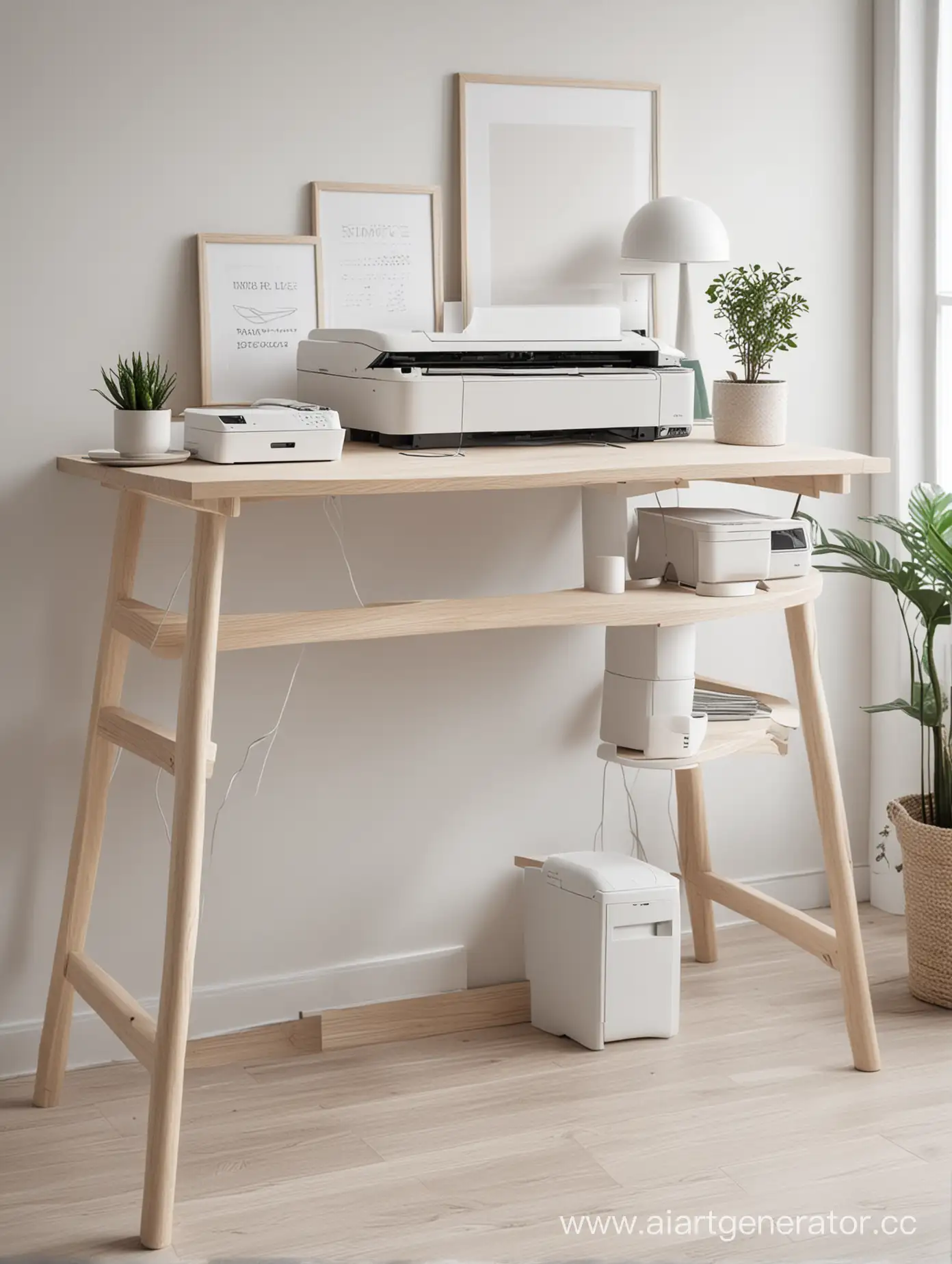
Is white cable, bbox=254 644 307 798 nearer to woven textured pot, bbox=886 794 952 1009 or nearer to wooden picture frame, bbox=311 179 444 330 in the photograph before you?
wooden picture frame, bbox=311 179 444 330

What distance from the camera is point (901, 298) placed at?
3094mm

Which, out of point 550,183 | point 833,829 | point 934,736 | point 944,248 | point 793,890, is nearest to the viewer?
point 833,829

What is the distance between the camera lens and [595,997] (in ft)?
8.50

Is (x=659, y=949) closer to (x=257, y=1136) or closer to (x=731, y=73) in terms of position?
(x=257, y=1136)

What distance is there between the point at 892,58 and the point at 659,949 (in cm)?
182

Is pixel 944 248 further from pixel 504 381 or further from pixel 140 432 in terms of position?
pixel 140 432

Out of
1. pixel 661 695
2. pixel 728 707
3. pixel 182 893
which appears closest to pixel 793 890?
pixel 728 707

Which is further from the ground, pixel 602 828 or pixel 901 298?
pixel 901 298

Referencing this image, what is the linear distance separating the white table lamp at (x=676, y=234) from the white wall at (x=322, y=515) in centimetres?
17

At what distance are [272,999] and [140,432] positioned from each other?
108 cm

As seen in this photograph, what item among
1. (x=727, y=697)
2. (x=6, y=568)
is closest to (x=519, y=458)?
(x=727, y=697)

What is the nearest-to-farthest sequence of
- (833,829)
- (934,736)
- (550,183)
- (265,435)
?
(265,435) < (833,829) < (550,183) < (934,736)

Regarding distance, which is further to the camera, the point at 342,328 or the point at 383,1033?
the point at 383,1033

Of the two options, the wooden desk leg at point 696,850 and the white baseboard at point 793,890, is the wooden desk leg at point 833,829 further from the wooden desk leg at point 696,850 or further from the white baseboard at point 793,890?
the white baseboard at point 793,890
